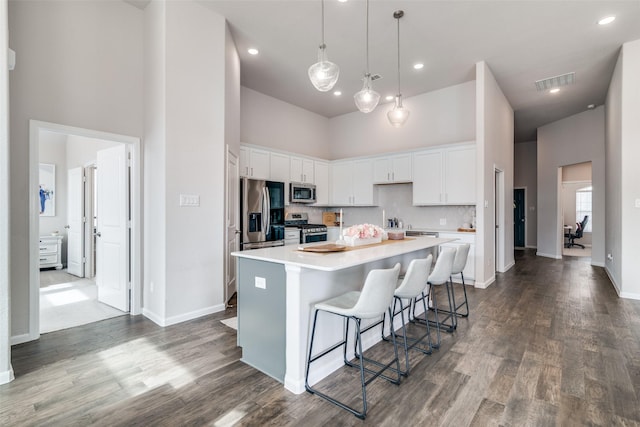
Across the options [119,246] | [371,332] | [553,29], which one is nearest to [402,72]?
[553,29]

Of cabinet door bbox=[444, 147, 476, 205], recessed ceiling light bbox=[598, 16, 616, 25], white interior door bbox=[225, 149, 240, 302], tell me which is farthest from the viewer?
cabinet door bbox=[444, 147, 476, 205]

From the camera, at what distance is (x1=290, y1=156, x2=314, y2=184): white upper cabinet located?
6.14m

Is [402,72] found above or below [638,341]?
above

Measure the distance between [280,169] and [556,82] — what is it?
5113mm

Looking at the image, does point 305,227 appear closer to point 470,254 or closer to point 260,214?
point 260,214

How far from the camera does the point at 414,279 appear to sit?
2.44m

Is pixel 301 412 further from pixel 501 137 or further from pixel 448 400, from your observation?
pixel 501 137

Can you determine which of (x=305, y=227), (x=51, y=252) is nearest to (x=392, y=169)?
(x=305, y=227)

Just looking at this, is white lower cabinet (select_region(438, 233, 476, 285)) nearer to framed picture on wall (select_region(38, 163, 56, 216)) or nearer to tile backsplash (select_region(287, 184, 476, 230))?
tile backsplash (select_region(287, 184, 476, 230))

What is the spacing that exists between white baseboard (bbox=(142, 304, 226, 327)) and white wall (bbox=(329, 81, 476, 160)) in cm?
464

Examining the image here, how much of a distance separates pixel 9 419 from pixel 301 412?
171 cm

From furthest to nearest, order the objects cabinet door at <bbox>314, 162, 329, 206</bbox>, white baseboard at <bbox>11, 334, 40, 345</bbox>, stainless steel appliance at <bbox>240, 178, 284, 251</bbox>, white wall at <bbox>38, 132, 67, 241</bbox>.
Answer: cabinet door at <bbox>314, 162, 329, 206</bbox>, white wall at <bbox>38, 132, 67, 241</bbox>, stainless steel appliance at <bbox>240, 178, 284, 251</bbox>, white baseboard at <bbox>11, 334, 40, 345</bbox>

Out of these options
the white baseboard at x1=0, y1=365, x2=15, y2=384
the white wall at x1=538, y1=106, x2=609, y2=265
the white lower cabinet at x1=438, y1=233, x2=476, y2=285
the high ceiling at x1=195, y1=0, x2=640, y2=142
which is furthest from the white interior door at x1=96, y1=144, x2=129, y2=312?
the white wall at x1=538, y1=106, x2=609, y2=265

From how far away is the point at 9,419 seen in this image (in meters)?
1.84
